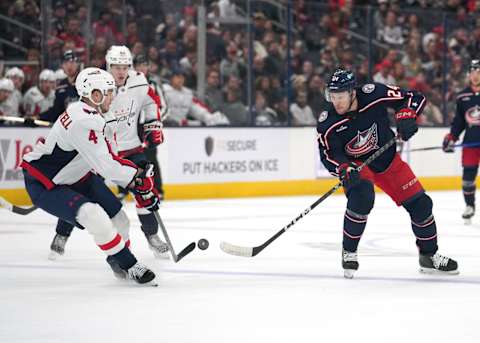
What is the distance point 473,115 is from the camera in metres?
8.39

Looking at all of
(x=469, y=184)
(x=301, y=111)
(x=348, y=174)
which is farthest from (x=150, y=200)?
(x=301, y=111)

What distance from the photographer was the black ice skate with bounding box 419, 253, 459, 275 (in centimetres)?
532

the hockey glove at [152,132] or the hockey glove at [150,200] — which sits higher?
the hockey glove at [152,132]

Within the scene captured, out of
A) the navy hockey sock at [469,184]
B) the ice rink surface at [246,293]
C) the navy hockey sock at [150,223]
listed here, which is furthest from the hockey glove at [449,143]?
the navy hockey sock at [150,223]

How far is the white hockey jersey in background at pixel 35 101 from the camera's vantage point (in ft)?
32.4

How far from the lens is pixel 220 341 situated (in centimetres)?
356

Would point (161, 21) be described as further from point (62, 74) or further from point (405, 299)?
point (405, 299)

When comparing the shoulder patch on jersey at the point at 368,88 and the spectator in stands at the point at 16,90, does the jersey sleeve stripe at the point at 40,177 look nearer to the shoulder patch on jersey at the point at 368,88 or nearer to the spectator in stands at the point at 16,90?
the shoulder patch on jersey at the point at 368,88

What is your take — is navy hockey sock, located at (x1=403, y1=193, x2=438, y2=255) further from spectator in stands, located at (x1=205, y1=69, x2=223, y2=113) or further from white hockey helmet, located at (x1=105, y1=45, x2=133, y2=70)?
spectator in stands, located at (x1=205, y1=69, x2=223, y2=113)

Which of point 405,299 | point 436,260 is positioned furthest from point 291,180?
point 405,299

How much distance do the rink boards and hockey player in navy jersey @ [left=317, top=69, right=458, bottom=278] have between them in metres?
5.22

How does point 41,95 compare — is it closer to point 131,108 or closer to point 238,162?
point 238,162

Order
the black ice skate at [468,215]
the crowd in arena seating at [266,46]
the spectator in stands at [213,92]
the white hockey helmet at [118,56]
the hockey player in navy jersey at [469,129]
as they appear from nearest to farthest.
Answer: the white hockey helmet at [118,56]
the hockey player in navy jersey at [469,129]
the black ice skate at [468,215]
the crowd in arena seating at [266,46]
the spectator in stands at [213,92]

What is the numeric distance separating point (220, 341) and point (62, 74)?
22.4 ft
